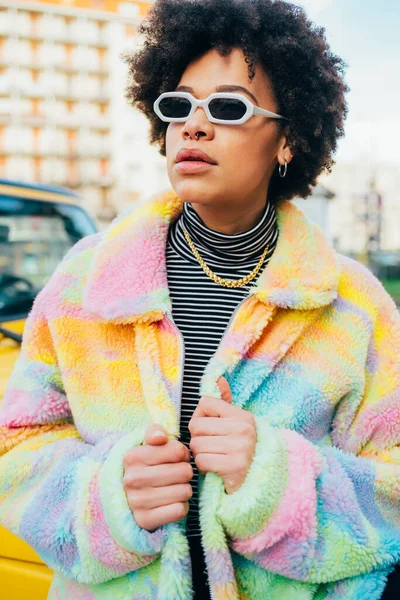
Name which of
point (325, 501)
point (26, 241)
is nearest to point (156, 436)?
point (325, 501)

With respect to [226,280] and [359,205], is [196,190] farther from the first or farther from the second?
[359,205]

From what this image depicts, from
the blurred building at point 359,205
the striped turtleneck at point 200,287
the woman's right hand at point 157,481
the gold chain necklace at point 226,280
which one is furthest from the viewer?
the blurred building at point 359,205

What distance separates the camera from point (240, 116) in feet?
4.25

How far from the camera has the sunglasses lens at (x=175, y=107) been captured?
4.33 ft

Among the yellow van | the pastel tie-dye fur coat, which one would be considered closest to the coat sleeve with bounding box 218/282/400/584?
the pastel tie-dye fur coat

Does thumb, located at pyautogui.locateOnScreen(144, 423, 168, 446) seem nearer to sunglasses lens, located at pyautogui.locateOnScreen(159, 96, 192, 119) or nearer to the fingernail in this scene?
the fingernail

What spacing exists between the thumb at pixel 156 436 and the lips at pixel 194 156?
564 millimetres

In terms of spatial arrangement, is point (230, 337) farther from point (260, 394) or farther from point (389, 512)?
point (389, 512)

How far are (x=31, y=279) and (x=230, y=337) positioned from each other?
6.09ft

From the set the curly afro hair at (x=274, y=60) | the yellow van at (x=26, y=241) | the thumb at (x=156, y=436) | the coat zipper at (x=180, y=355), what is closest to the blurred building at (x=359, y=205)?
the yellow van at (x=26, y=241)

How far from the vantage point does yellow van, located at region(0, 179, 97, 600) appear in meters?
2.59

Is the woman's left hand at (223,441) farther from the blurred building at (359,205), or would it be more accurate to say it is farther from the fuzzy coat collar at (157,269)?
the blurred building at (359,205)

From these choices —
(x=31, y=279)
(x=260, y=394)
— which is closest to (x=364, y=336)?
(x=260, y=394)

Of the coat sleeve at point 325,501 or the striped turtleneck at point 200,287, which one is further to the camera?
the striped turtleneck at point 200,287
